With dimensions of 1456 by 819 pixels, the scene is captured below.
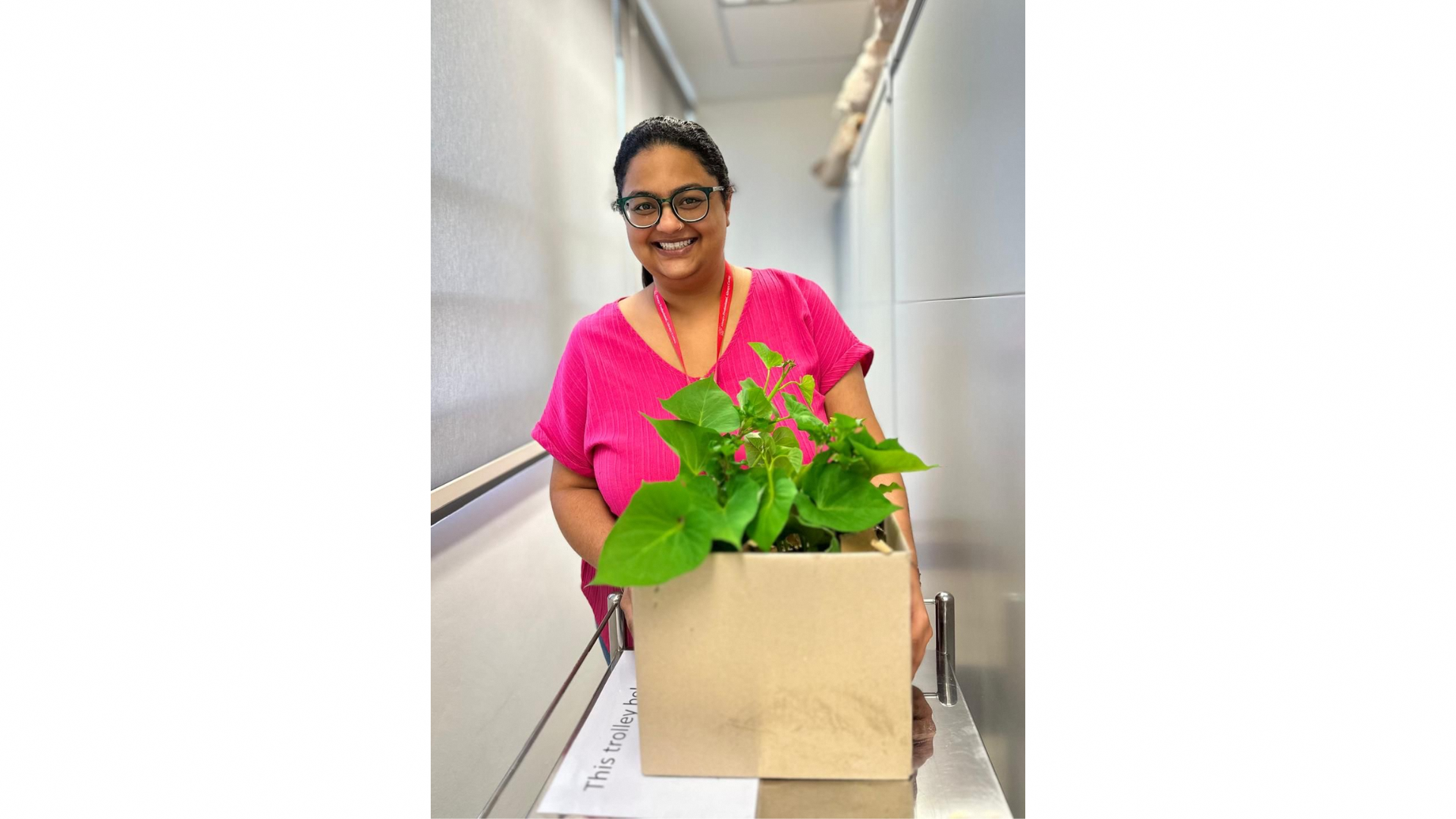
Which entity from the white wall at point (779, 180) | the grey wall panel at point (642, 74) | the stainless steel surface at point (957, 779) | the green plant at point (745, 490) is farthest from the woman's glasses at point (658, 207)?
the white wall at point (779, 180)

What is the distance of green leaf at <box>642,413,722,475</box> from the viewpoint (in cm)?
68

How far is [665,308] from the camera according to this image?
1311mm

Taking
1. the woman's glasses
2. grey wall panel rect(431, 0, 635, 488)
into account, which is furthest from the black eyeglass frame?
grey wall panel rect(431, 0, 635, 488)

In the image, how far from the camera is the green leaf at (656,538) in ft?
2.00

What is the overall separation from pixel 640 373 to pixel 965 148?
0.67 m

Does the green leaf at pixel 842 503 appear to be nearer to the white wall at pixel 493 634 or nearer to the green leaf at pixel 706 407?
the green leaf at pixel 706 407

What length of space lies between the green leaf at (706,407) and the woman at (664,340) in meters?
0.46

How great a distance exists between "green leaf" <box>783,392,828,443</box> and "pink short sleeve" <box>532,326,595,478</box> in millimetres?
634

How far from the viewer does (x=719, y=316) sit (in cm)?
131

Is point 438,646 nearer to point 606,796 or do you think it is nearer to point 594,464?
point 594,464

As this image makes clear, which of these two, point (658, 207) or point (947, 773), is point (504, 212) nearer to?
point (658, 207)

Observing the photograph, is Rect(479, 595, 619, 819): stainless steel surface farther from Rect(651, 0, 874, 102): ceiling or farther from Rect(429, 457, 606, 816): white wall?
Rect(651, 0, 874, 102): ceiling

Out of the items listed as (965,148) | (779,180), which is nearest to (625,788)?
(965,148)

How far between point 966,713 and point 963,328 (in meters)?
0.69
